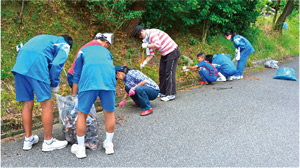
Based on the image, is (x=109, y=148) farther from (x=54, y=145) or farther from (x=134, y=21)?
(x=134, y=21)

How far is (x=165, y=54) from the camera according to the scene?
552 cm

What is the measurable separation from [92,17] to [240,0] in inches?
217

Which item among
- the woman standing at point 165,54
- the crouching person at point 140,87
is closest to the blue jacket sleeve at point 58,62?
the crouching person at point 140,87

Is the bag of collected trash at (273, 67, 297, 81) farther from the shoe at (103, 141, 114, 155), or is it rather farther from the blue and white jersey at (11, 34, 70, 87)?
the blue and white jersey at (11, 34, 70, 87)

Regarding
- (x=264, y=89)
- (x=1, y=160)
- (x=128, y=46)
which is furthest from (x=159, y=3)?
(x=1, y=160)

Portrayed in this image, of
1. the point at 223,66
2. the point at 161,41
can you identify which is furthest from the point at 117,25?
the point at 223,66

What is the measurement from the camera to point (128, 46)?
7383 mm

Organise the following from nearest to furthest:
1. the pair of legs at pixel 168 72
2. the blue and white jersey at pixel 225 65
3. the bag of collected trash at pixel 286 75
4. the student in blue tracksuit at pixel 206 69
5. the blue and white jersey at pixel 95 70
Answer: the blue and white jersey at pixel 95 70 → the pair of legs at pixel 168 72 → the student in blue tracksuit at pixel 206 69 → the blue and white jersey at pixel 225 65 → the bag of collected trash at pixel 286 75

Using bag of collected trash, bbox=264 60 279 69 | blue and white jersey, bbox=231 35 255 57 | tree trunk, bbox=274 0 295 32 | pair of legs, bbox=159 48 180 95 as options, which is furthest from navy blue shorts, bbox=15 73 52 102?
tree trunk, bbox=274 0 295 32

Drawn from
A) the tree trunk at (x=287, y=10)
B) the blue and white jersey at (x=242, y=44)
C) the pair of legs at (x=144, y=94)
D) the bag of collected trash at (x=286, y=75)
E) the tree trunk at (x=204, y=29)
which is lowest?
the bag of collected trash at (x=286, y=75)

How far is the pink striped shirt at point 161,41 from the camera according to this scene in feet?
17.3

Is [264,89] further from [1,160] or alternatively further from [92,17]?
[1,160]

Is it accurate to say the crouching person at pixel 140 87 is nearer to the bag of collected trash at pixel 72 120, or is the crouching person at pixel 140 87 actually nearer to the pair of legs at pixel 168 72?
the pair of legs at pixel 168 72

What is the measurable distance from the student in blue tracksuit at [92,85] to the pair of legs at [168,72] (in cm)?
258
